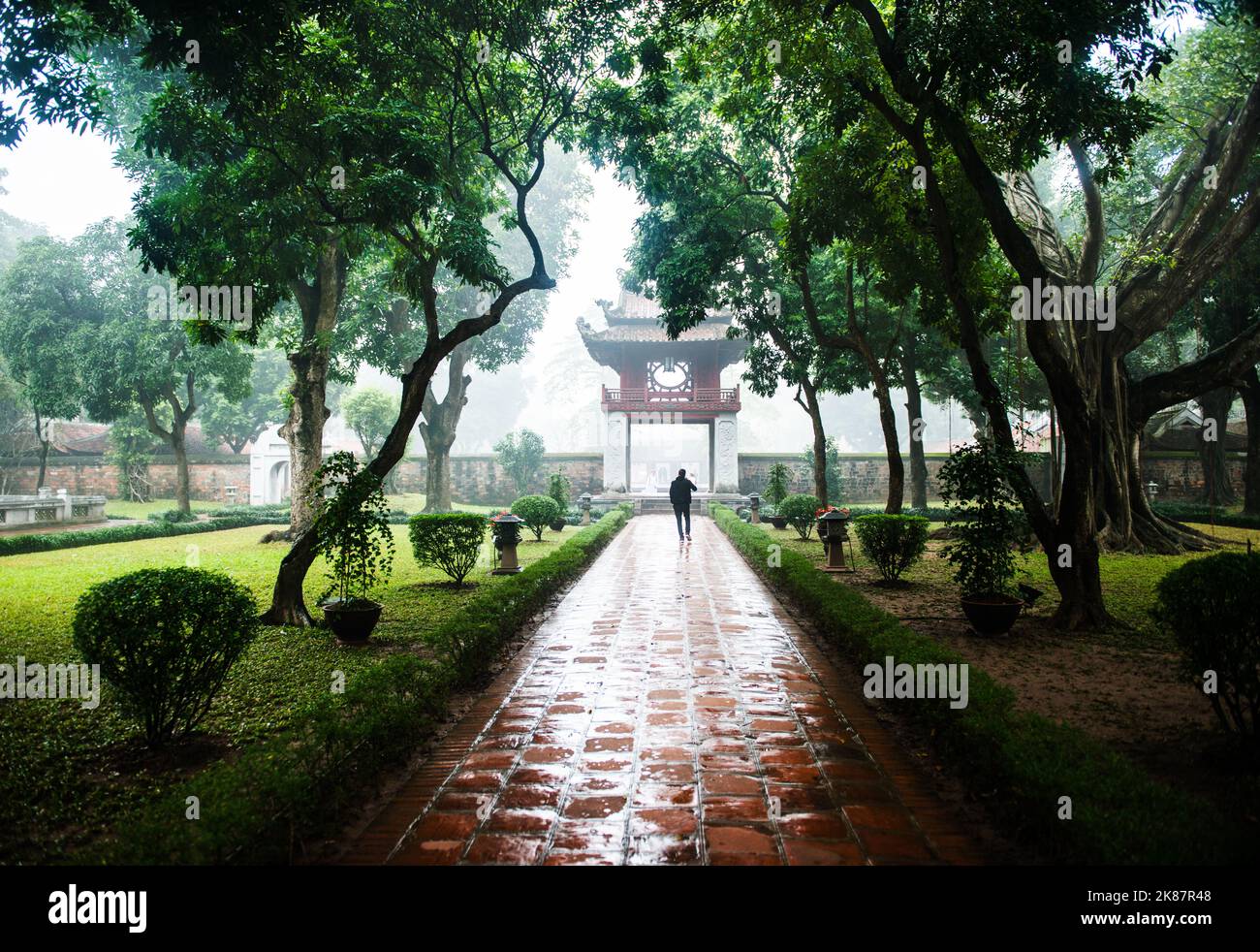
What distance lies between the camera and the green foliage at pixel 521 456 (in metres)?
29.9

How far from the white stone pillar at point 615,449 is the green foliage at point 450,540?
18408 millimetres

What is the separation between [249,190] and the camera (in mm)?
8086

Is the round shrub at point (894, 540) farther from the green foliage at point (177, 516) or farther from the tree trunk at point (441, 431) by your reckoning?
the green foliage at point (177, 516)

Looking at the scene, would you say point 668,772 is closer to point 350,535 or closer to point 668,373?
point 350,535

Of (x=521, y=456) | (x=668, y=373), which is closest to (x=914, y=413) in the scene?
(x=668, y=373)

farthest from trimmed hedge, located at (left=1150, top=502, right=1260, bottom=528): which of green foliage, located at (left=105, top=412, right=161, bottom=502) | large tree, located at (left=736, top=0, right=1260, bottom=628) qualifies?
green foliage, located at (left=105, top=412, right=161, bottom=502)

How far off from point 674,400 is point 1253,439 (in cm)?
Result: 1761

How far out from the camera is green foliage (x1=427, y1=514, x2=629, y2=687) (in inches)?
210

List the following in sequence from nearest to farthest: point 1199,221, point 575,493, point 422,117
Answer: point 422,117
point 1199,221
point 575,493

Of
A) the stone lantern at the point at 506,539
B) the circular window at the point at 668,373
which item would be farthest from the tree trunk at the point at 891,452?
the circular window at the point at 668,373

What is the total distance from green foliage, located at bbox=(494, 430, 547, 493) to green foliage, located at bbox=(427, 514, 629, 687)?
1937cm
